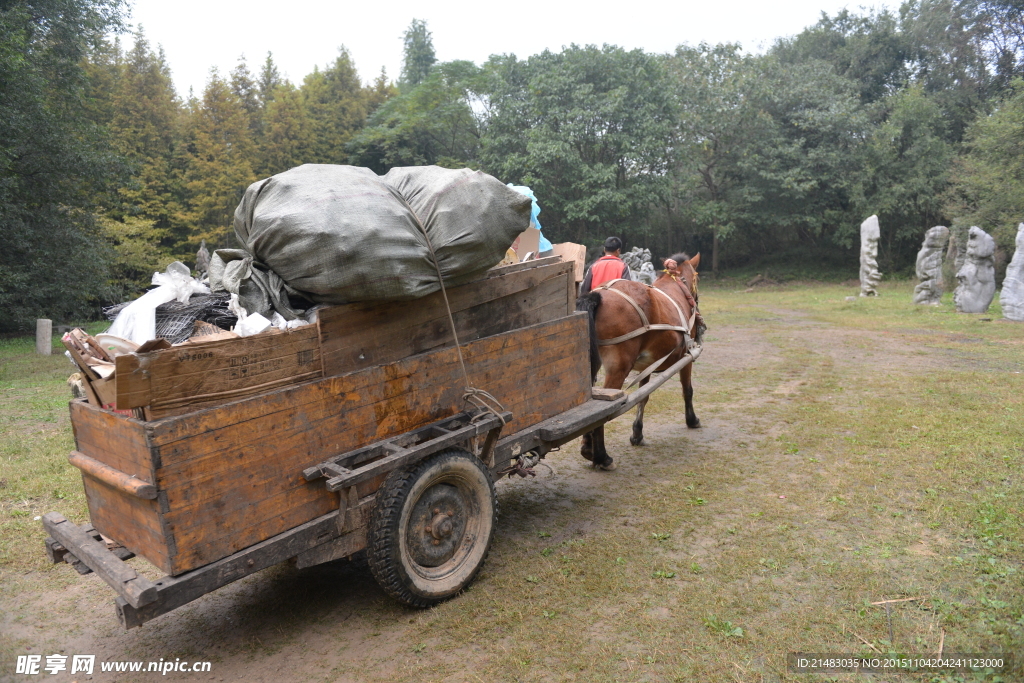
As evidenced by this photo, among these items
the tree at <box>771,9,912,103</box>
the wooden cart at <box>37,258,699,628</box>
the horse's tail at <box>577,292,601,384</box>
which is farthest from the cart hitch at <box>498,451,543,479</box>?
the tree at <box>771,9,912,103</box>

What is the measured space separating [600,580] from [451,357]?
1.48m

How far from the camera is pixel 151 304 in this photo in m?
2.83

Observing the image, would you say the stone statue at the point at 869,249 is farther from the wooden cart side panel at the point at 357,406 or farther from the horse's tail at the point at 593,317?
the wooden cart side panel at the point at 357,406

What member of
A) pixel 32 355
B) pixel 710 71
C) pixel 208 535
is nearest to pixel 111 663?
pixel 208 535

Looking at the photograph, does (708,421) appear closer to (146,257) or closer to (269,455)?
(269,455)

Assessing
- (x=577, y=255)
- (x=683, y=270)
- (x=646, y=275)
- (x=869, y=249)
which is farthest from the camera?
(x=869, y=249)

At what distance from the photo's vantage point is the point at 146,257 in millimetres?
18375

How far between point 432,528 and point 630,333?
2.87m

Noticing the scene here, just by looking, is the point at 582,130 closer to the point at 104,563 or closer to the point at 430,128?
the point at 430,128

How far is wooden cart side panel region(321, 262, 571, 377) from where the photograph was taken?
117 inches

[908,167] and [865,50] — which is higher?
[865,50]

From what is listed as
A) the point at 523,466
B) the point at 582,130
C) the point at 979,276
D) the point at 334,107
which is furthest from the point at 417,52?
the point at 523,466

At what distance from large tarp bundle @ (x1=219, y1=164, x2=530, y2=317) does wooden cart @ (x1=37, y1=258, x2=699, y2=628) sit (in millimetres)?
247

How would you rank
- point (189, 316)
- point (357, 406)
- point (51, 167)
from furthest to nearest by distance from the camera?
point (51, 167) < point (357, 406) < point (189, 316)
